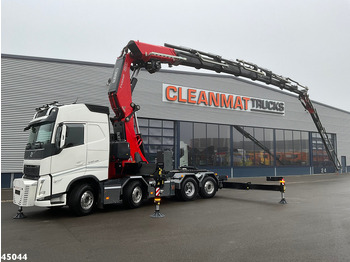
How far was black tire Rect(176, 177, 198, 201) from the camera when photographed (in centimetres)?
1200

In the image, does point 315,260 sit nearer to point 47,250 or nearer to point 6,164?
point 47,250

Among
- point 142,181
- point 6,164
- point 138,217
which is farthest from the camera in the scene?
point 6,164

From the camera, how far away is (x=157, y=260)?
508 centimetres

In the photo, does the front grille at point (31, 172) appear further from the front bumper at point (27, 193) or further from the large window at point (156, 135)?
the large window at point (156, 135)

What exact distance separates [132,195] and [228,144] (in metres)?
17.1

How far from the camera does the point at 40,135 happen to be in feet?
29.6

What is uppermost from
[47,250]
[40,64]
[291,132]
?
[40,64]

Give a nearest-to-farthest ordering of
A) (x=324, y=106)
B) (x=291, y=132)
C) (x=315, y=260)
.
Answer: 1. (x=315, y=260)
2. (x=291, y=132)
3. (x=324, y=106)

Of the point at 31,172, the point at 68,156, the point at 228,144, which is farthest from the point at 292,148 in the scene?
the point at 31,172

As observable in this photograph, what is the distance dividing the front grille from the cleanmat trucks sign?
48.2 ft

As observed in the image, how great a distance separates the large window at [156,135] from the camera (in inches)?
862

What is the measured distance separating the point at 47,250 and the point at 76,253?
684mm

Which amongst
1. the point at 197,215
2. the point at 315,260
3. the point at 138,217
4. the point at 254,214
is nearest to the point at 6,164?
the point at 138,217

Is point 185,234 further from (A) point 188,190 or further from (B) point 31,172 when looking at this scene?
(A) point 188,190
